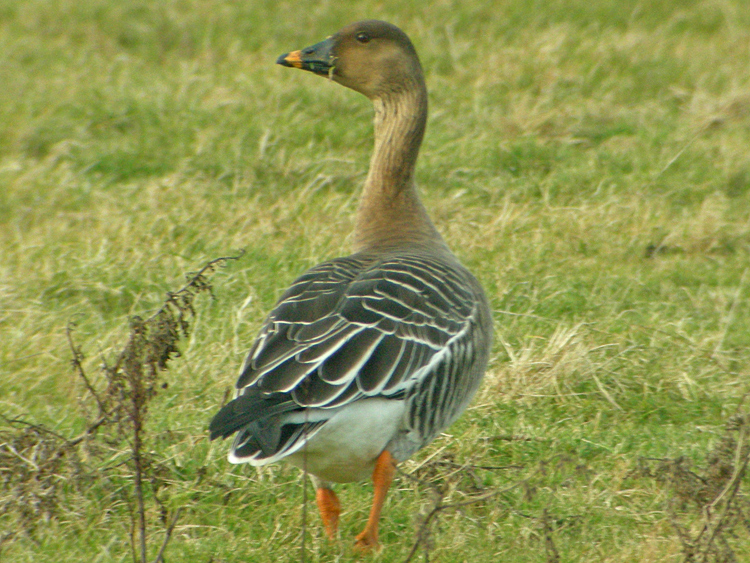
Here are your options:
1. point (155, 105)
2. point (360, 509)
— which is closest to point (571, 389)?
point (360, 509)

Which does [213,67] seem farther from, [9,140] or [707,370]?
[707,370]

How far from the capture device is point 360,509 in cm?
383

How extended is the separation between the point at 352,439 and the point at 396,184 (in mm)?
1549

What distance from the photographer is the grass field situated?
12.0ft

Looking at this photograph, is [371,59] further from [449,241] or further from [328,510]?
[328,510]

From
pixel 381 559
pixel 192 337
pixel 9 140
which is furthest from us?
pixel 9 140

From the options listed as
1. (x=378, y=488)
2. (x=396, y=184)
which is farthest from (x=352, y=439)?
(x=396, y=184)

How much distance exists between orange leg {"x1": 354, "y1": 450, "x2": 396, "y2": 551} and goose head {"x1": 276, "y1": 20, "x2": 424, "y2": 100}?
1.88m

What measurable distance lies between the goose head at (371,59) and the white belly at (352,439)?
1.77m

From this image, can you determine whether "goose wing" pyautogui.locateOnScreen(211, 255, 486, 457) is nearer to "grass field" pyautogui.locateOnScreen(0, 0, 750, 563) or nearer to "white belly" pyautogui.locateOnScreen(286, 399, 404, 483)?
"white belly" pyautogui.locateOnScreen(286, 399, 404, 483)

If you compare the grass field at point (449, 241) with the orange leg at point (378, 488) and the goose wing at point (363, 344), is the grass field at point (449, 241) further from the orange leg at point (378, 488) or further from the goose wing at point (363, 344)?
the goose wing at point (363, 344)

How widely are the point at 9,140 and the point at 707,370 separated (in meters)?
5.29

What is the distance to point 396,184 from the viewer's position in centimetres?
450

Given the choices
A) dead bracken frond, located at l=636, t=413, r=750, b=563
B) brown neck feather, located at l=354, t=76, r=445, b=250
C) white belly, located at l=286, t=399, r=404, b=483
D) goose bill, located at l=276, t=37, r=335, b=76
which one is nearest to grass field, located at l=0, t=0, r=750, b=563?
dead bracken frond, located at l=636, t=413, r=750, b=563
